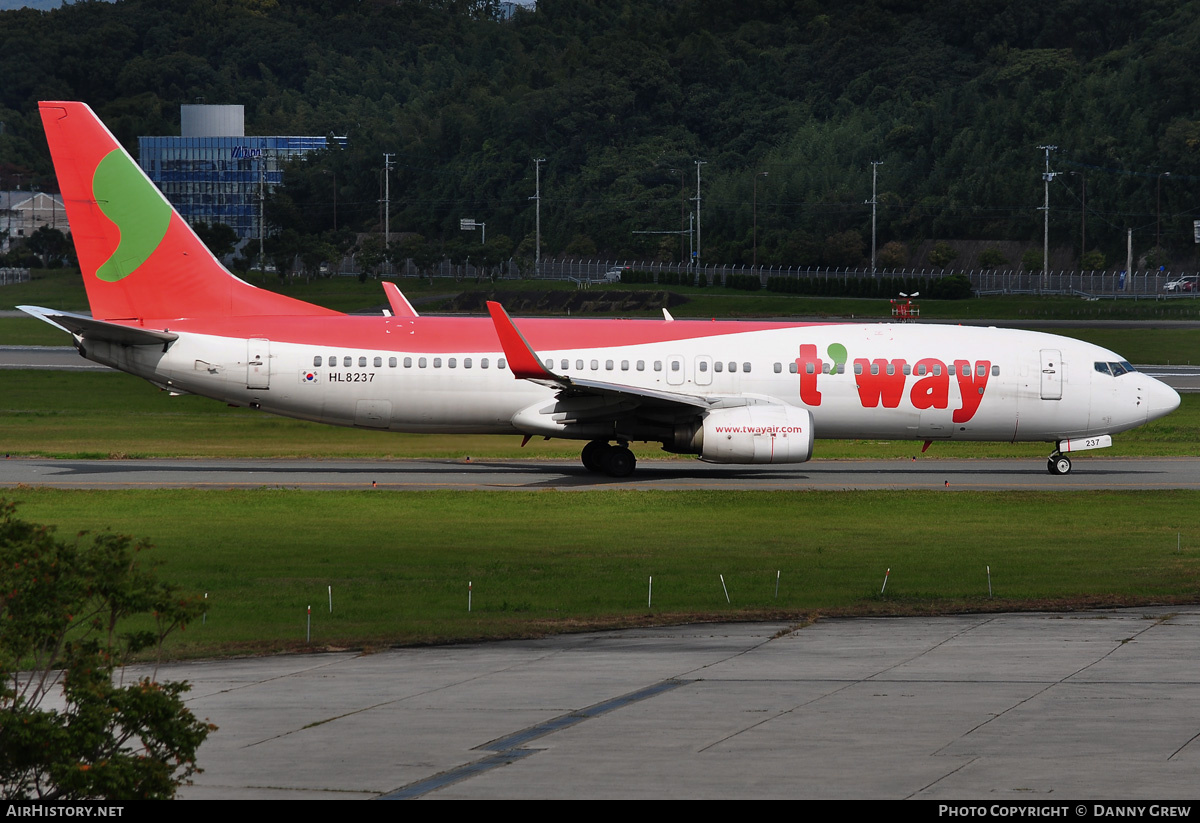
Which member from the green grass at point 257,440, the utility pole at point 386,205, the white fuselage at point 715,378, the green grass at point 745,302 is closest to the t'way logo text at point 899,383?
the white fuselage at point 715,378

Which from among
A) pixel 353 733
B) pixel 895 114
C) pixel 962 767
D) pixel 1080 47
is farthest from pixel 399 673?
pixel 1080 47

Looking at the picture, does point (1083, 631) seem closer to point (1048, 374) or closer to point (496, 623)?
point (496, 623)

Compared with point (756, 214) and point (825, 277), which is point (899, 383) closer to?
point (825, 277)

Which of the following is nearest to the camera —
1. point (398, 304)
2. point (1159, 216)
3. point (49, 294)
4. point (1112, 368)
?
point (1112, 368)

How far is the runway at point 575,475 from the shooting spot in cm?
3684

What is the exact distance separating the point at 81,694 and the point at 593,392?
26114 millimetres

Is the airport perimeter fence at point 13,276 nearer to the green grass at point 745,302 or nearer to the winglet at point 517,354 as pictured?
the green grass at point 745,302

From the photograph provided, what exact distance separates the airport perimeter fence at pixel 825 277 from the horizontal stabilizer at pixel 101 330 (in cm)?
8923

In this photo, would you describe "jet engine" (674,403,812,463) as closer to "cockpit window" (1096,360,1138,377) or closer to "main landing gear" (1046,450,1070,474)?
"main landing gear" (1046,450,1070,474)

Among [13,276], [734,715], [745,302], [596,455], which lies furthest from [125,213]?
[13,276]

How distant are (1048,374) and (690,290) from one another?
87.7 meters

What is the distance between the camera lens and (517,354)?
36.2m

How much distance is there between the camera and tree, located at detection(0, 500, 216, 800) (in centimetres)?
1082

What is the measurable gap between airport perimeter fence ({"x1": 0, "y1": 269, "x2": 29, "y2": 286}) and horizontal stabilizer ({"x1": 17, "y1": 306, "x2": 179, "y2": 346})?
11144cm
